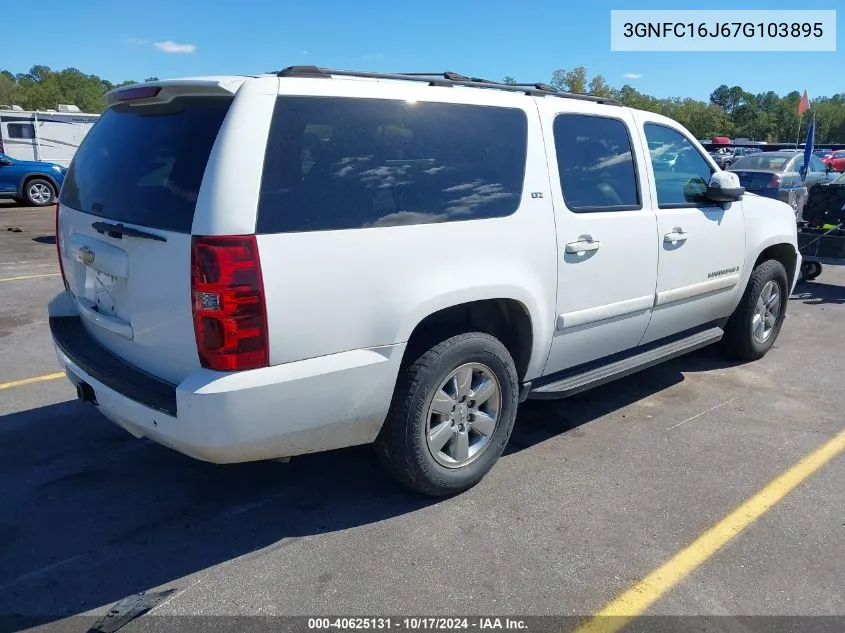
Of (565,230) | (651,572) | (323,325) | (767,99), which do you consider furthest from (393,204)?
(767,99)

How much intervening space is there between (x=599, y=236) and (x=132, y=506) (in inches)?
110

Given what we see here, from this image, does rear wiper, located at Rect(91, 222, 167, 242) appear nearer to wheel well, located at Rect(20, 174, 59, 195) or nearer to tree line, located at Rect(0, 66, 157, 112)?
wheel well, located at Rect(20, 174, 59, 195)

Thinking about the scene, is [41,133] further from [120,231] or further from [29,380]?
[120,231]

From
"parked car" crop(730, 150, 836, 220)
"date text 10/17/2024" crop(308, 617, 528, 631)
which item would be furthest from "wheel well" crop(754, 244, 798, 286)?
"parked car" crop(730, 150, 836, 220)

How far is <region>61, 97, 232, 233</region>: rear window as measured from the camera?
105 inches

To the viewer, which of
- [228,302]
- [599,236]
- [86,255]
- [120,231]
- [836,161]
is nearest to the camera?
[228,302]

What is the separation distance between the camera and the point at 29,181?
17094mm

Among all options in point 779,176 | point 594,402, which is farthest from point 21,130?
point 594,402

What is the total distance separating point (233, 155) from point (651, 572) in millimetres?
2387

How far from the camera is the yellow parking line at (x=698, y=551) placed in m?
2.62

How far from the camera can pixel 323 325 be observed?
2.73m

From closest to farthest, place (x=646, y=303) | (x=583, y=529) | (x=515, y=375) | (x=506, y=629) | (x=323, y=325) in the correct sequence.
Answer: (x=506, y=629) < (x=323, y=325) < (x=583, y=529) < (x=515, y=375) < (x=646, y=303)

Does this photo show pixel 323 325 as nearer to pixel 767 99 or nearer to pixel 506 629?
pixel 506 629

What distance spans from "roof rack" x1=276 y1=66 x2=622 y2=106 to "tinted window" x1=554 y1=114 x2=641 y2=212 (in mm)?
188
